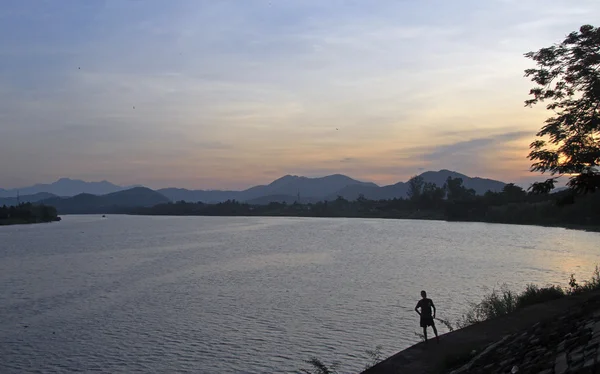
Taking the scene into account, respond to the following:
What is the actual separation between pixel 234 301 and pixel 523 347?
26.7 metres

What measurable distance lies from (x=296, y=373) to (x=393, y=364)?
16.5 feet

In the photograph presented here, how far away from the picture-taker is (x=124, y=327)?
3048 cm

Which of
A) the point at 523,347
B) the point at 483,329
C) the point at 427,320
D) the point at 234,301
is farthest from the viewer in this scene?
the point at 234,301

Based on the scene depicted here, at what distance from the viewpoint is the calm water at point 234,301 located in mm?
24922

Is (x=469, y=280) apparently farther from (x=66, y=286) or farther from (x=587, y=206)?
(x=587, y=206)

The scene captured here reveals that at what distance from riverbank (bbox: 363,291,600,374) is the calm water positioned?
434cm

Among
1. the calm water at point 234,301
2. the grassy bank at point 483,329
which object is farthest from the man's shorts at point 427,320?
the calm water at point 234,301

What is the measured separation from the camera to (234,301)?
37812 millimetres

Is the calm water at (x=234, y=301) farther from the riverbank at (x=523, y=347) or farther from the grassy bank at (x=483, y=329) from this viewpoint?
the riverbank at (x=523, y=347)

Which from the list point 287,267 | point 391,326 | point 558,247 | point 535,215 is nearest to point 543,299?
point 391,326

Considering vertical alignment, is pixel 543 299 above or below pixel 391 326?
above

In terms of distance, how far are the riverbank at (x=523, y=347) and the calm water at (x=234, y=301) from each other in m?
4.34

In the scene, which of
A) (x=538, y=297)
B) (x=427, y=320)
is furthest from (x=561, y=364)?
(x=538, y=297)

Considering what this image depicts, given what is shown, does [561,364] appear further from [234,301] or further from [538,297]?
[234,301]
